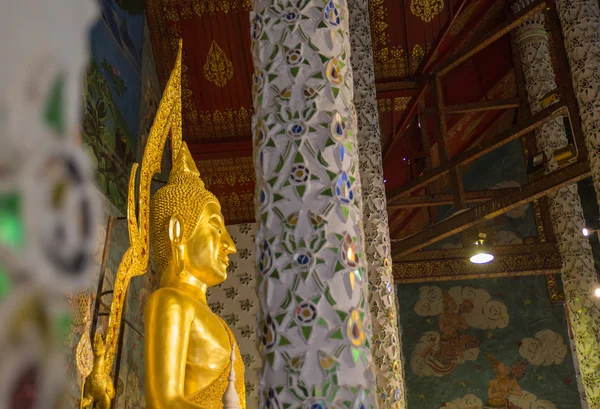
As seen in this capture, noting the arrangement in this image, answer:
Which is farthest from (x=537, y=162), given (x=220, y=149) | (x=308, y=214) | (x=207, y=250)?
(x=308, y=214)

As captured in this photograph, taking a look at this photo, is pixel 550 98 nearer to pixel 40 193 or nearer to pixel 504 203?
pixel 504 203

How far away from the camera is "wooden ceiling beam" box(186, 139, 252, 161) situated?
25.9ft

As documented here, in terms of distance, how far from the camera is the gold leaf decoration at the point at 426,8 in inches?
303

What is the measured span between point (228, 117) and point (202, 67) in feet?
2.19

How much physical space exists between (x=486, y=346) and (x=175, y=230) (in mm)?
8557

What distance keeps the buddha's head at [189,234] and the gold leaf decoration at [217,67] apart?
407cm

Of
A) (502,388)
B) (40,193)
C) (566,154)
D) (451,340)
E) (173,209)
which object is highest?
(566,154)

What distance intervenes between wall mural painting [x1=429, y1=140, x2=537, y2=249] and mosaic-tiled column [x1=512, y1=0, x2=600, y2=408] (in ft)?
10.3

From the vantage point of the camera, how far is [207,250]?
11.2 ft

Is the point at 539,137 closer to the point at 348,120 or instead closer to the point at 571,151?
the point at 571,151

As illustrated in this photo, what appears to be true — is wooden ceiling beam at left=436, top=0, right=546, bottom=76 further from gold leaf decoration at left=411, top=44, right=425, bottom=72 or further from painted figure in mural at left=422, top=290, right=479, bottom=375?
painted figure in mural at left=422, top=290, right=479, bottom=375

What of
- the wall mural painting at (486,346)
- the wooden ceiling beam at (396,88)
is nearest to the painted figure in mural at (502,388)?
the wall mural painting at (486,346)

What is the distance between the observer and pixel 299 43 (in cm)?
187

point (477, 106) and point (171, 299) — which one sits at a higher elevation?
point (477, 106)
